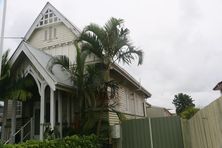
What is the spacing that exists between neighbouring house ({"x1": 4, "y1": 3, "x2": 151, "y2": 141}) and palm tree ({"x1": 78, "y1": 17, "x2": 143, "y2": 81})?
1.13 m

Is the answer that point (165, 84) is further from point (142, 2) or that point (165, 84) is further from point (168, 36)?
point (142, 2)

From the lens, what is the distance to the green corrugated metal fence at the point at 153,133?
10.7 metres

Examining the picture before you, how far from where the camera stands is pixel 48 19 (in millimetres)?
14211

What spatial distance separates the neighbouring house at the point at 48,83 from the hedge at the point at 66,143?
52.3 inches

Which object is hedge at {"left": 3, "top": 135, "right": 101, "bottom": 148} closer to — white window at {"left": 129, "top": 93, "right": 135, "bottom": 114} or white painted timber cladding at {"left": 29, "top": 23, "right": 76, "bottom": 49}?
white painted timber cladding at {"left": 29, "top": 23, "right": 76, "bottom": 49}

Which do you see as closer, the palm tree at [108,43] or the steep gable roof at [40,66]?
Result: the steep gable roof at [40,66]

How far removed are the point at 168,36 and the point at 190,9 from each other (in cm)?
415

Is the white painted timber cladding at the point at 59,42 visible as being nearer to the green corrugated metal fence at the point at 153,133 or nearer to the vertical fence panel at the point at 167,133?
the green corrugated metal fence at the point at 153,133

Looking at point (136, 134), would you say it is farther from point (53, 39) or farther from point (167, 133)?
point (53, 39)

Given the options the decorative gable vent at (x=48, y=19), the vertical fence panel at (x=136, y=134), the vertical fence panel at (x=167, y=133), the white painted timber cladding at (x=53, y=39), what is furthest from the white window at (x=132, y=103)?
the decorative gable vent at (x=48, y=19)

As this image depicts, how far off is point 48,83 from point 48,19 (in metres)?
6.02

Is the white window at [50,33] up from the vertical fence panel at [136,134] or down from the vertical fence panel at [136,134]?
up

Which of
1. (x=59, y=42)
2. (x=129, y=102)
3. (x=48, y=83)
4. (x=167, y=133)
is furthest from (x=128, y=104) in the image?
(x=48, y=83)

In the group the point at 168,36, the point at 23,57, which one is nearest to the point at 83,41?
the point at 23,57
